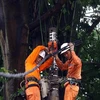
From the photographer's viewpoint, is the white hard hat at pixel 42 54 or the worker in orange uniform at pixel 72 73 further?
the white hard hat at pixel 42 54

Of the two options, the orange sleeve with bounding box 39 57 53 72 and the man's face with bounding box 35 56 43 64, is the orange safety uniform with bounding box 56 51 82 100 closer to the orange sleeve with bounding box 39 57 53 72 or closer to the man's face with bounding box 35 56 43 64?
the orange sleeve with bounding box 39 57 53 72

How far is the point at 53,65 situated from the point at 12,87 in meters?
1.99

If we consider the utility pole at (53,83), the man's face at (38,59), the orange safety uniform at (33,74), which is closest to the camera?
the orange safety uniform at (33,74)

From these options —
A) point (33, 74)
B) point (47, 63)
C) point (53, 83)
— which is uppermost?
point (47, 63)

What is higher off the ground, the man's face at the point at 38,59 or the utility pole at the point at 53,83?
the man's face at the point at 38,59

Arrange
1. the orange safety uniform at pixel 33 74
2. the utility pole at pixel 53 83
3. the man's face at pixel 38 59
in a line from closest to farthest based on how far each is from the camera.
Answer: the orange safety uniform at pixel 33 74 → the utility pole at pixel 53 83 → the man's face at pixel 38 59

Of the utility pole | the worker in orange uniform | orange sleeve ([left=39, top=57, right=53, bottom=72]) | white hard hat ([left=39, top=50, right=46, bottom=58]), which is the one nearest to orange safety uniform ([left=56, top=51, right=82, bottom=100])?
the worker in orange uniform

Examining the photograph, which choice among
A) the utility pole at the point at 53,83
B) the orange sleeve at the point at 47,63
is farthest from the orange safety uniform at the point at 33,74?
the utility pole at the point at 53,83

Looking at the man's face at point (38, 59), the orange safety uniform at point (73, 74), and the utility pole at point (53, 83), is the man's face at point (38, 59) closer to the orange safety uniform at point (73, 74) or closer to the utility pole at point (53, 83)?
the utility pole at point (53, 83)

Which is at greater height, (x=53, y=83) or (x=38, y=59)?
(x=38, y=59)

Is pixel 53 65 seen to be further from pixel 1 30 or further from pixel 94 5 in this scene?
pixel 94 5

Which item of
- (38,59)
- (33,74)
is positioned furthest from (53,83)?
(38,59)

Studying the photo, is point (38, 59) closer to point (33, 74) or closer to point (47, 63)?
point (47, 63)

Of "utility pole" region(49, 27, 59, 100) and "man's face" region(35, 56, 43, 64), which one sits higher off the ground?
"man's face" region(35, 56, 43, 64)
